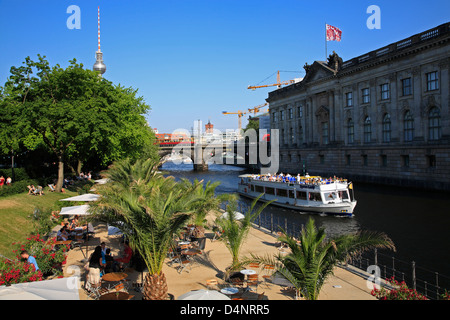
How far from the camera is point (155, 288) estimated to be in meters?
13.1

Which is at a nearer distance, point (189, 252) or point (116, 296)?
point (116, 296)


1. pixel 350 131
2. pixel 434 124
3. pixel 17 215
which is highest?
pixel 350 131

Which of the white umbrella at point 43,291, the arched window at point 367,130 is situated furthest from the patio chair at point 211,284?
the arched window at point 367,130

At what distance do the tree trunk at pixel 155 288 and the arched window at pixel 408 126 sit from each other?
54.7 meters

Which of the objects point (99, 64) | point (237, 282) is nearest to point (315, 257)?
point (237, 282)

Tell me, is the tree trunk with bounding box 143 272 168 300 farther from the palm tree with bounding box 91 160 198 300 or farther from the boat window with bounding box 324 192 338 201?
the boat window with bounding box 324 192 338 201

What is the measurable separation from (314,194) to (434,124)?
25.7 meters

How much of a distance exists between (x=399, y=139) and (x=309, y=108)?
2968cm

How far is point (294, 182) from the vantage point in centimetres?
4409

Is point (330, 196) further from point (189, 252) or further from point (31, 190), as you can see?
point (31, 190)

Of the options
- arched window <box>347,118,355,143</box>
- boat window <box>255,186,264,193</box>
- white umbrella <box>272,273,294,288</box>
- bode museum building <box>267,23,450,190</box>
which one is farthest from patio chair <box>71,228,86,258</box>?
arched window <box>347,118,355,143</box>

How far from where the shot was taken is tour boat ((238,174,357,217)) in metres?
39.0

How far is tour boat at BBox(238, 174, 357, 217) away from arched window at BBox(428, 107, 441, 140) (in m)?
20.7
